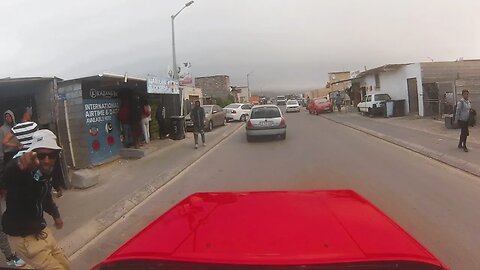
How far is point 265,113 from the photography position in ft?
65.8

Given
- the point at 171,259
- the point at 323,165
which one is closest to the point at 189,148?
the point at 323,165

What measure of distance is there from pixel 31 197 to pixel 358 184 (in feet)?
23.7

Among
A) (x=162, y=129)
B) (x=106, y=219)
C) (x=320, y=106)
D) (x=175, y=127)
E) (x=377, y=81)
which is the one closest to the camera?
(x=106, y=219)

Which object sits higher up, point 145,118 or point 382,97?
point 382,97

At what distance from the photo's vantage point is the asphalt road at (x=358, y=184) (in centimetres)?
596

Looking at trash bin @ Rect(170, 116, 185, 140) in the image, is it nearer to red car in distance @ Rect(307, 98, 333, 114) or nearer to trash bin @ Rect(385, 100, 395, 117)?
trash bin @ Rect(385, 100, 395, 117)

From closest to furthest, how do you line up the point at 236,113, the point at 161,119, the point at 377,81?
the point at 161,119 → the point at 236,113 → the point at 377,81

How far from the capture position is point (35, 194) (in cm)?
372

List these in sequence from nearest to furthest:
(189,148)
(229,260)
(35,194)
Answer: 1. (229,260)
2. (35,194)
3. (189,148)

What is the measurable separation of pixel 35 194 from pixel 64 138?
956 centimetres

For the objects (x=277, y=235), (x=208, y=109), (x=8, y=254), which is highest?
(x=208, y=109)

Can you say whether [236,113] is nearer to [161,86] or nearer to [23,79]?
[161,86]

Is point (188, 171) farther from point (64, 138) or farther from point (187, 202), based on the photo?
point (187, 202)

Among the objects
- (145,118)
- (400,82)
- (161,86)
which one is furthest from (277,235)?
(400,82)
